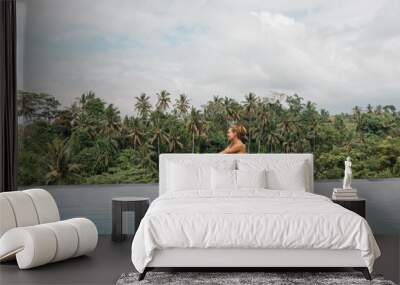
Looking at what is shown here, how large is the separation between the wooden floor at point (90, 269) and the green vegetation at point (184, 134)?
1.78 meters

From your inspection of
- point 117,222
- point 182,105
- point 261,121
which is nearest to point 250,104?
point 261,121

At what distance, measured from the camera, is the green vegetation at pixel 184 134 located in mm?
8281

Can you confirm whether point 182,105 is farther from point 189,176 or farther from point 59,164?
point 59,164

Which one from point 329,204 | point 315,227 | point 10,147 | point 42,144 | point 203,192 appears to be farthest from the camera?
point 42,144

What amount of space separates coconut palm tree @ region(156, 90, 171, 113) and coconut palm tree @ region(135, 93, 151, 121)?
0.13 metres

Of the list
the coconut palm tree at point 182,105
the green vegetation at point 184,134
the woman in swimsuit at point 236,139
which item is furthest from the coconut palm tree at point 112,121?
the woman in swimsuit at point 236,139

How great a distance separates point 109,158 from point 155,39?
1.68m

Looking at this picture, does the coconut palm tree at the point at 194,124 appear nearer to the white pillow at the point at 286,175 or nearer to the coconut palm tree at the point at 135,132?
the coconut palm tree at the point at 135,132

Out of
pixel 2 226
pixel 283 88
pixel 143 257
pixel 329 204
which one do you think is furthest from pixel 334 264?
pixel 283 88

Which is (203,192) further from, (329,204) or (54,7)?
(54,7)

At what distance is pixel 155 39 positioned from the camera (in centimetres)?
833

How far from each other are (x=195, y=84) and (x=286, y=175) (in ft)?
6.22

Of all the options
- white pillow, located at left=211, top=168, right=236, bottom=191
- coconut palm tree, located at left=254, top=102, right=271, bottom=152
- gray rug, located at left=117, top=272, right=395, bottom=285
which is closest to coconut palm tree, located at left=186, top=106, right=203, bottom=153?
coconut palm tree, located at left=254, top=102, right=271, bottom=152

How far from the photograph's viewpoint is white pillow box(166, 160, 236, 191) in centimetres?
721
